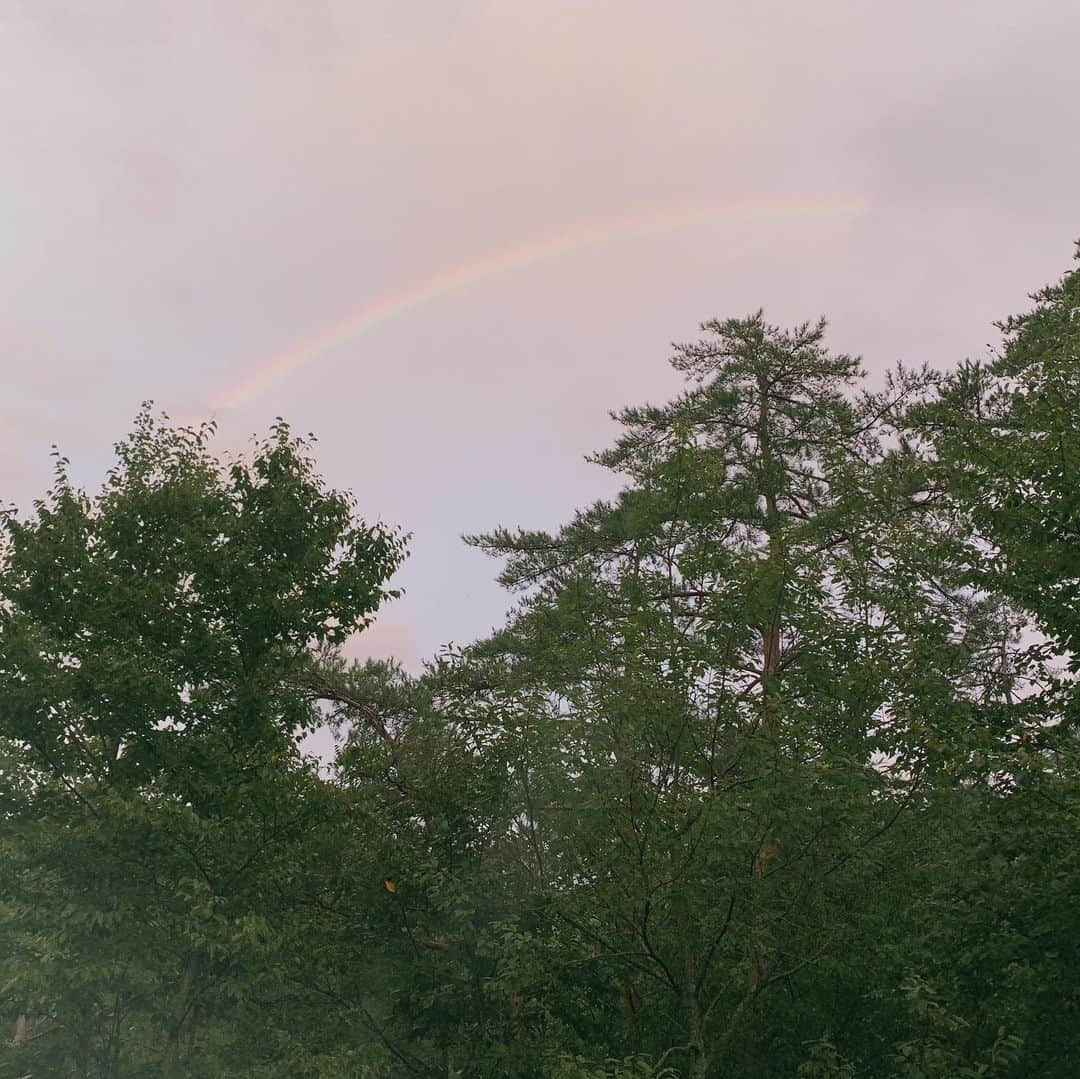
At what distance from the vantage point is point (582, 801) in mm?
9469

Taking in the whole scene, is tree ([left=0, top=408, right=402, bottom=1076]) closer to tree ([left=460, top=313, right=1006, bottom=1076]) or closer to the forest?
the forest

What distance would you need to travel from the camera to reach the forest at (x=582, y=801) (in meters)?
9.16

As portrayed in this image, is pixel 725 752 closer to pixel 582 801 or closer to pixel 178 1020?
pixel 582 801

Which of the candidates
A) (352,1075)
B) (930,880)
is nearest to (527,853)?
(352,1075)

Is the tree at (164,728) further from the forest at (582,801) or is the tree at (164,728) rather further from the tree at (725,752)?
the tree at (725,752)

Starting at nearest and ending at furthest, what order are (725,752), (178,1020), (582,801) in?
(582,801), (725,752), (178,1020)

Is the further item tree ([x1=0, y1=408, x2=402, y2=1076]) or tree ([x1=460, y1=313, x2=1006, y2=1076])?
tree ([x1=0, y1=408, x2=402, y2=1076])

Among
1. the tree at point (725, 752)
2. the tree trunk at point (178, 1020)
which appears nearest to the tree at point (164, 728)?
the tree trunk at point (178, 1020)

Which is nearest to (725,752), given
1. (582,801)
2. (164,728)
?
(582,801)

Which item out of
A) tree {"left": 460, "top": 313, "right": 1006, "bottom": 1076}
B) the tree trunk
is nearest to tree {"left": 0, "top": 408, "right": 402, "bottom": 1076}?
the tree trunk

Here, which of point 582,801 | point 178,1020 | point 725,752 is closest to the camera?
point 582,801

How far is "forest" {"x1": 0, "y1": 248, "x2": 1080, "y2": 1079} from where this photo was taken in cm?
916

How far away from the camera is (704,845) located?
31.1 ft

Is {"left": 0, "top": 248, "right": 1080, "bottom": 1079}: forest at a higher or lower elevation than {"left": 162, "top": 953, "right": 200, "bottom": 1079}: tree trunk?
higher
